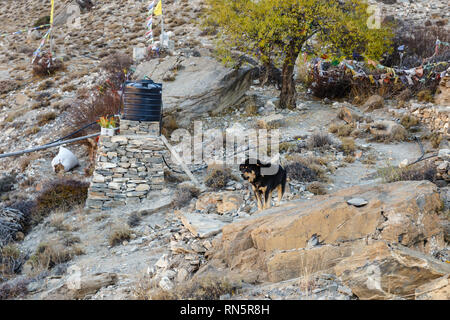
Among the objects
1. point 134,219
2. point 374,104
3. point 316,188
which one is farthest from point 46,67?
point 316,188

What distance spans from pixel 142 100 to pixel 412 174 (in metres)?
5.23

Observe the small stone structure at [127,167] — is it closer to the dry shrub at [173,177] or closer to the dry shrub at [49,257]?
the dry shrub at [173,177]

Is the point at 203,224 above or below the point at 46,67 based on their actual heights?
above

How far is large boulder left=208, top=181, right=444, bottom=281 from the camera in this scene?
3.61 m

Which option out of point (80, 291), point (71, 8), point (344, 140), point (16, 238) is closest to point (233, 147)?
point (344, 140)

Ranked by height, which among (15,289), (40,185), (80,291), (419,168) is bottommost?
(40,185)

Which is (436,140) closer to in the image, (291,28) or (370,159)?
(370,159)

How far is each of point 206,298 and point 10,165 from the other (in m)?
10.00

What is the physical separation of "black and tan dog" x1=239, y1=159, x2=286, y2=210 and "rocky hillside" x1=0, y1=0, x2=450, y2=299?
0.53 meters

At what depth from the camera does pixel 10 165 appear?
11.2m

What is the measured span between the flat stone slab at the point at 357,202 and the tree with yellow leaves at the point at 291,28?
25.4 feet

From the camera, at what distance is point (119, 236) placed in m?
6.16

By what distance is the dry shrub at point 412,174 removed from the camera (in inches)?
248
